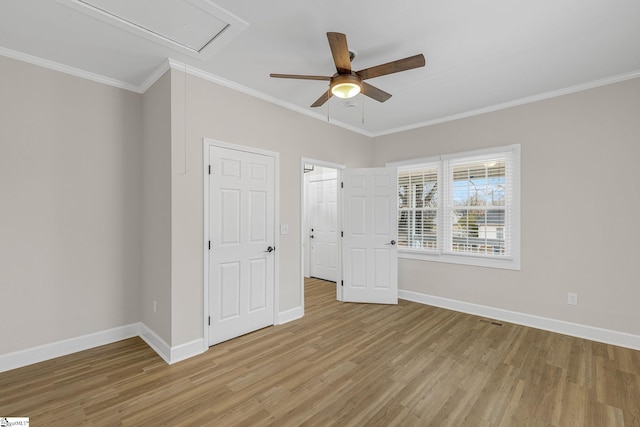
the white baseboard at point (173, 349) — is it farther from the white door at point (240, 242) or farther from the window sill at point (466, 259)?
the window sill at point (466, 259)

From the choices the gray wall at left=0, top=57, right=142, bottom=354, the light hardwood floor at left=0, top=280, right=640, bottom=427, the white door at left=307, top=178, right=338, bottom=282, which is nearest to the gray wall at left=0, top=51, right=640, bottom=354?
the gray wall at left=0, top=57, right=142, bottom=354

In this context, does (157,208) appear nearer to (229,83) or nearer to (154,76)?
(154,76)

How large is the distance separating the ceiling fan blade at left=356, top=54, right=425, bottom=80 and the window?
248cm

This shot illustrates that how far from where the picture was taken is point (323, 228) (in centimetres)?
622

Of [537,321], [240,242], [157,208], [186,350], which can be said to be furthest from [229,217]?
[537,321]

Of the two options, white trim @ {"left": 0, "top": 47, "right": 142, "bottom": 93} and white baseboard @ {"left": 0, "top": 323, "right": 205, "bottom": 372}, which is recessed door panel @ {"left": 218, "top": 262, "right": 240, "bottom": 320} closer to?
white baseboard @ {"left": 0, "top": 323, "right": 205, "bottom": 372}

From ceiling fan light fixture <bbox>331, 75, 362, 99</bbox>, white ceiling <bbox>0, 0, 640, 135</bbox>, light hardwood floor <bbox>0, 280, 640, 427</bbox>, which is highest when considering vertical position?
white ceiling <bbox>0, 0, 640, 135</bbox>

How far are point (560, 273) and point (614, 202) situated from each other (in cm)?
98

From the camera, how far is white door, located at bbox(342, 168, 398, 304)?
14.8ft

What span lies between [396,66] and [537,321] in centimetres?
361

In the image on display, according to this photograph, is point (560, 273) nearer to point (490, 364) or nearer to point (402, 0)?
point (490, 364)

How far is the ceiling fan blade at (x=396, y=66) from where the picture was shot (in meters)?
2.08

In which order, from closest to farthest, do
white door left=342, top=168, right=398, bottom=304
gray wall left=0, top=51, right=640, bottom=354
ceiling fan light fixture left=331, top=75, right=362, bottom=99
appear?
ceiling fan light fixture left=331, top=75, right=362, bottom=99 → gray wall left=0, top=51, right=640, bottom=354 → white door left=342, top=168, right=398, bottom=304

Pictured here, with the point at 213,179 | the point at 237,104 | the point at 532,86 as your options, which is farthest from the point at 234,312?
the point at 532,86
